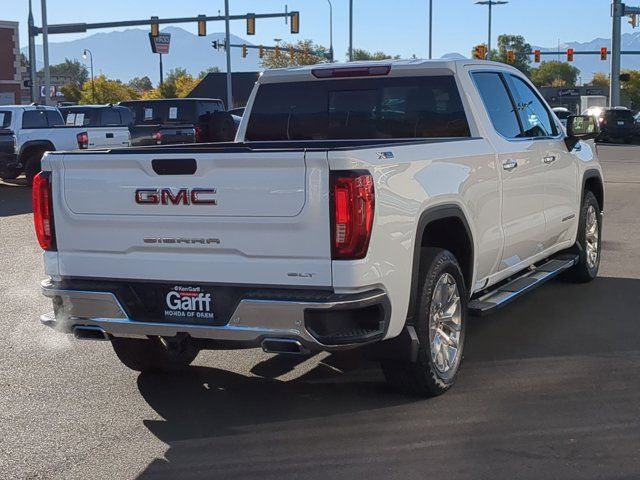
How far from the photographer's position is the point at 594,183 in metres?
9.02

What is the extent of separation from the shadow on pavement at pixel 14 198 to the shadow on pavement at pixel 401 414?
1163 cm

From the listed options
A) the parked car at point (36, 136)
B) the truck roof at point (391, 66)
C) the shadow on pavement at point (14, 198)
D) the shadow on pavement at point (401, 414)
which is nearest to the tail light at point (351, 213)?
the shadow on pavement at point (401, 414)

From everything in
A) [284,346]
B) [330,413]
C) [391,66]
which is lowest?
[330,413]

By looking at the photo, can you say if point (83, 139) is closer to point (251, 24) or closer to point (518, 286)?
point (518, 286)

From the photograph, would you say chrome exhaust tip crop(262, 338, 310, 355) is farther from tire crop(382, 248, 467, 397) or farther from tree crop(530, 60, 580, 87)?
tree crop(530, 60, 580, 87)

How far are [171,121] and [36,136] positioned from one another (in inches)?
208

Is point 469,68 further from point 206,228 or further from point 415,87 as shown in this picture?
point 206,228

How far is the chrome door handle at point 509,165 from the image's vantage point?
21.3 ft

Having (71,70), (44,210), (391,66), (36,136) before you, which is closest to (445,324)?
(391,66)

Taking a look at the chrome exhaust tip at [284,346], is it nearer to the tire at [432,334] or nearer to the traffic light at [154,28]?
the tire at [432,334]

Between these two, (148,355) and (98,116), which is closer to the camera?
(148,355)

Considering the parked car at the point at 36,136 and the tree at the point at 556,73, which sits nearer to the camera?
the parked car at the point at 36,136

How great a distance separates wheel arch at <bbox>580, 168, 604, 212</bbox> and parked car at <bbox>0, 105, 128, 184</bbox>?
46.1 ft

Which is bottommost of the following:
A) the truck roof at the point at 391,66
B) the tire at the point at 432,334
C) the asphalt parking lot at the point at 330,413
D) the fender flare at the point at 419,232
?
the asphalt parking lot at the point at 330,413
